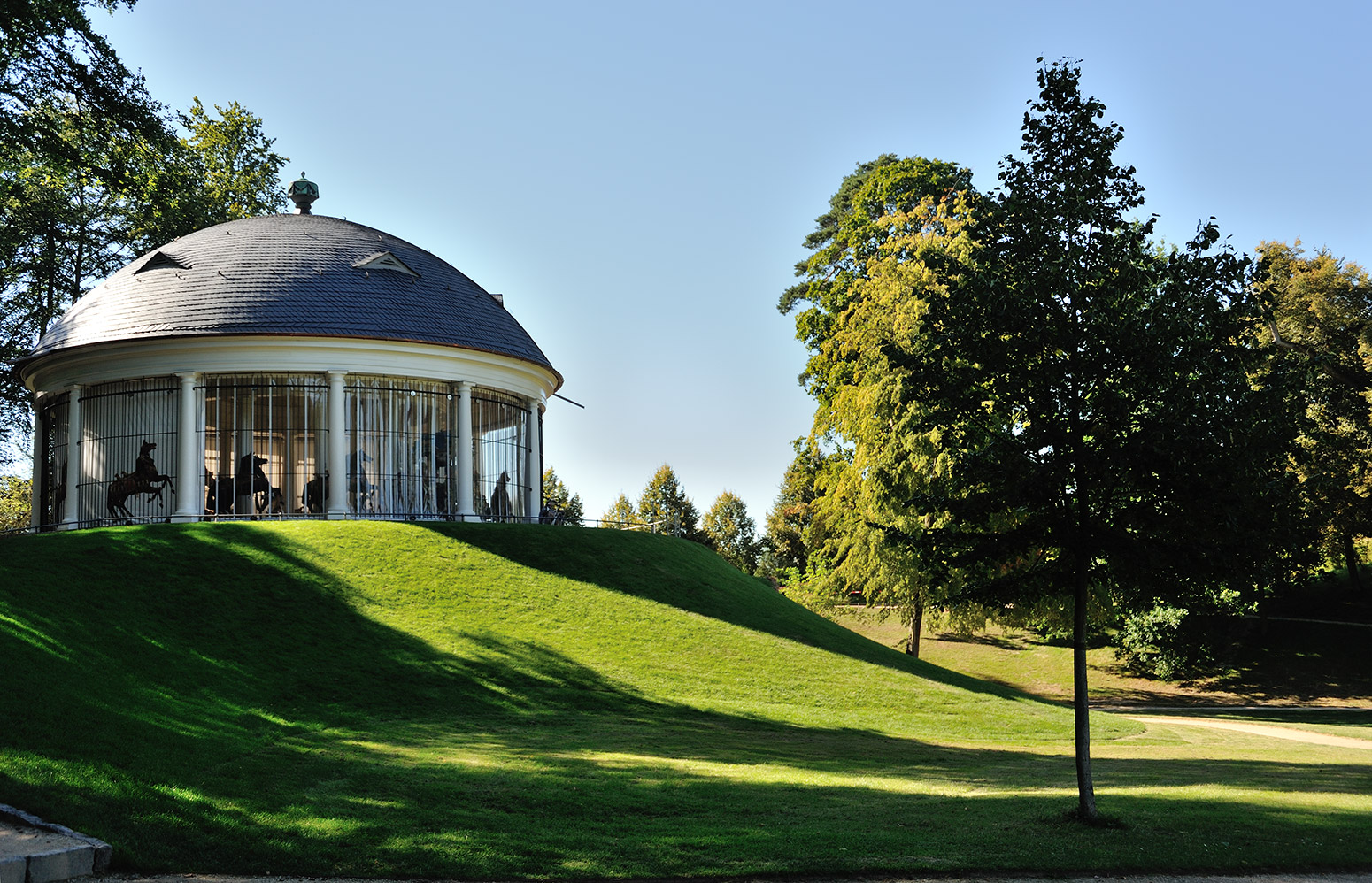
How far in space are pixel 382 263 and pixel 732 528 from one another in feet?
145

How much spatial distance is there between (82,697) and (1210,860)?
1306 centimetres

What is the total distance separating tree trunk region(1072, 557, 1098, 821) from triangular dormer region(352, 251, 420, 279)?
2529cm

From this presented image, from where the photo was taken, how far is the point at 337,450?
29234mm

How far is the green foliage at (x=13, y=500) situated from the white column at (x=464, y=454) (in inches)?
1256

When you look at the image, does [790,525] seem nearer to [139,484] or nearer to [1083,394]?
[139,484]

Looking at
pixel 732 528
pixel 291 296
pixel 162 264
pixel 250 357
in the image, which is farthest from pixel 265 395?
pixel 732 528

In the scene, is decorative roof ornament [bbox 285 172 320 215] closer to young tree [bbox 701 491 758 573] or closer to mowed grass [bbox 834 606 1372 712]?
mowed grass [bbox 834 606 1372 712]

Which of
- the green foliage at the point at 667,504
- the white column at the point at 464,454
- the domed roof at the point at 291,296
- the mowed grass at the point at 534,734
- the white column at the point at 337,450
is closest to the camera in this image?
the mowed grass at the point at 534,734

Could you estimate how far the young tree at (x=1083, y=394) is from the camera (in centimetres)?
1129

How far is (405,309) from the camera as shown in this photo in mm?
31047

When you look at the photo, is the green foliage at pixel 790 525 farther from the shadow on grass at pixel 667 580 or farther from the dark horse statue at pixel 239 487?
the dark horse statue at pixel 239 487

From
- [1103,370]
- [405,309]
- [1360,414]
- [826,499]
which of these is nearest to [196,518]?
[405,309]

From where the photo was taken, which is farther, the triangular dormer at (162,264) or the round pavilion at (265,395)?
the triangular dormer at (162,264)

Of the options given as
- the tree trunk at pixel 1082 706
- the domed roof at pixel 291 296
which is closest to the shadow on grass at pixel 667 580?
the domed roof at pixel 291 296
